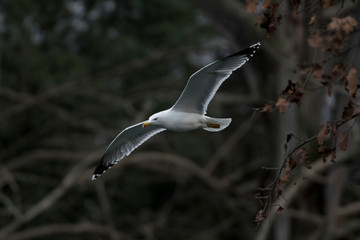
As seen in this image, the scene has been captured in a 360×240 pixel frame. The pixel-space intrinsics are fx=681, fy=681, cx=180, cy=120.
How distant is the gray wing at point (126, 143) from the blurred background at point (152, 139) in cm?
300

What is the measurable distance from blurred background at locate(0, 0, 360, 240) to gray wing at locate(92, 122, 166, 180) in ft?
9.85

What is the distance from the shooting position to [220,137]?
1199 cm

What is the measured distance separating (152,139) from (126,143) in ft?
15.7

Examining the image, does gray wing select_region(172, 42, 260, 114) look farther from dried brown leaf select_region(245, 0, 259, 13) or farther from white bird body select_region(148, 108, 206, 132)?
dried brown leaf select_region(245, 0, 259, 13)

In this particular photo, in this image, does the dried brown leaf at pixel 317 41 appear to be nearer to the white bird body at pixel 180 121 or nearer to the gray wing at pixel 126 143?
the white bird body at pixel 180 121

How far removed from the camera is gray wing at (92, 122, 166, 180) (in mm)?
5238

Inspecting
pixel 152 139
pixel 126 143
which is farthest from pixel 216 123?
pixel 152 139

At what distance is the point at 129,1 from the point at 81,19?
46.1 inches

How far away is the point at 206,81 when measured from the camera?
4484mm

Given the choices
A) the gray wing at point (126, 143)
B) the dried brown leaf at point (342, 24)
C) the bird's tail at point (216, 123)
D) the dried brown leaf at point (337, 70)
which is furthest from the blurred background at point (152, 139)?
the dried brown leaf at point (342, 24)

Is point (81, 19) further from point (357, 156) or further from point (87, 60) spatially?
point (357, 156)

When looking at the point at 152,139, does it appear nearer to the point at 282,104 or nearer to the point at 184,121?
the point at 184,121

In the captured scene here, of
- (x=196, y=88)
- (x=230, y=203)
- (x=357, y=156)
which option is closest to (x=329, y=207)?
(x=357, y=156)

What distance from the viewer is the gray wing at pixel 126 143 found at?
5.24m
